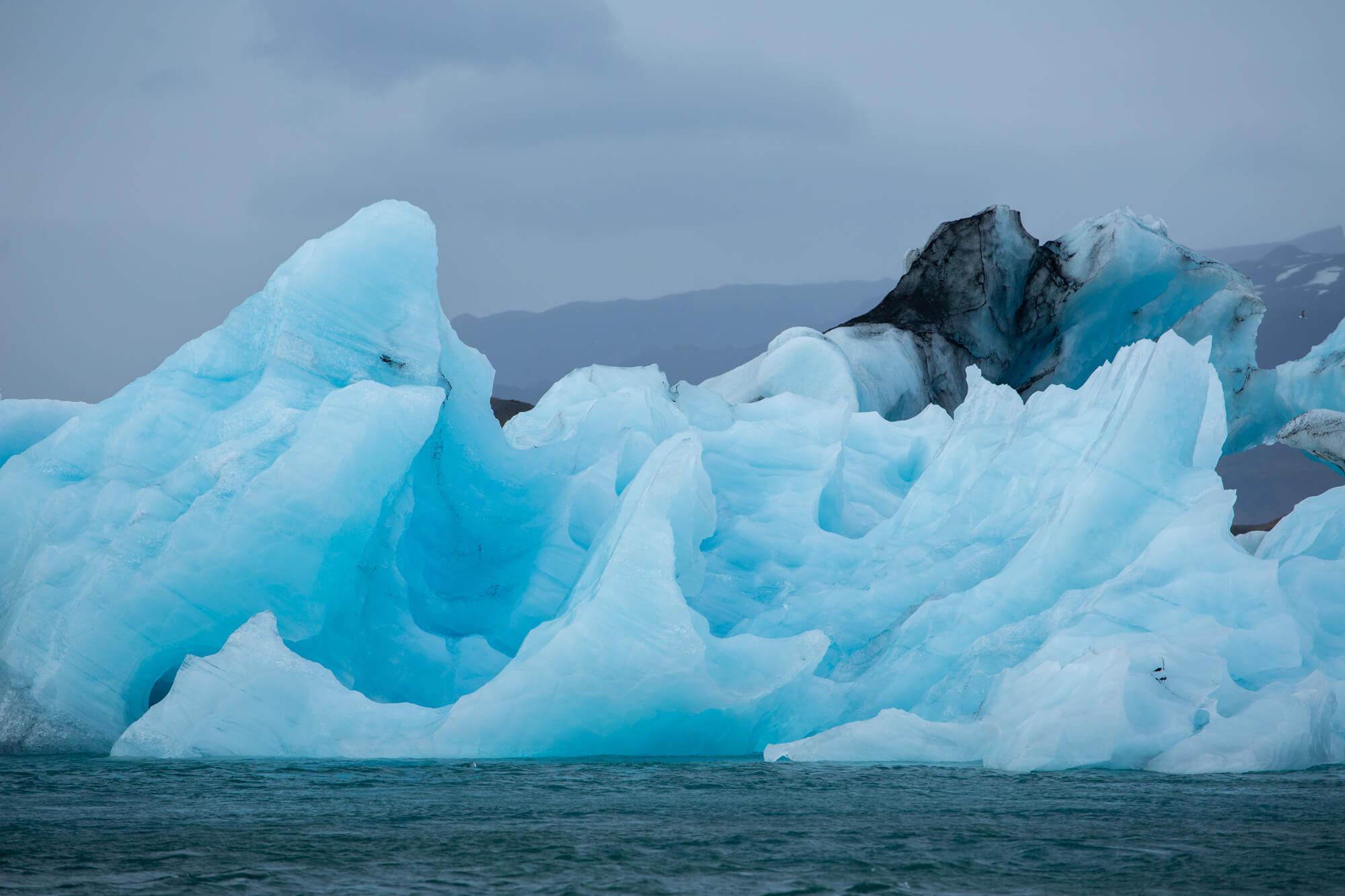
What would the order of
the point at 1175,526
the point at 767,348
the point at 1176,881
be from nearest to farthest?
the point at 1176,881 → the point at 1175,526 → the point at 767,348

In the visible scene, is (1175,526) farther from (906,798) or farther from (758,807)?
(758,807)

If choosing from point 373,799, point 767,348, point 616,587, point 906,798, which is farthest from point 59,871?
point 767,348

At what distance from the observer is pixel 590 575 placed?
5859 millimetres

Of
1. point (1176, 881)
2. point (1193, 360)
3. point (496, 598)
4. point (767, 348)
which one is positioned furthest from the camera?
point (767, 348)

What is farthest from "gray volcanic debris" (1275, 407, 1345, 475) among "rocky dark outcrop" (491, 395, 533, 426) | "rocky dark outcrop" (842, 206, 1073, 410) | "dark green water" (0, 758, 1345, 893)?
"rocky dark outcrop" (491, 395, 533, 426)

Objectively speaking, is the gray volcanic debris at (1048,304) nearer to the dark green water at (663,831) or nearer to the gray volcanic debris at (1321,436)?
the gray volcanic debris at (1321,436)

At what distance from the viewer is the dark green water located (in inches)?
98.0

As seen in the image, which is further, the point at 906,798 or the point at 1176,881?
the point at 906,798

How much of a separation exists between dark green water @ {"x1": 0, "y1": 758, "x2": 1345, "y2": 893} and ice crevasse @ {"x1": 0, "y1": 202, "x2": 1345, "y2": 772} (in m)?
0.54

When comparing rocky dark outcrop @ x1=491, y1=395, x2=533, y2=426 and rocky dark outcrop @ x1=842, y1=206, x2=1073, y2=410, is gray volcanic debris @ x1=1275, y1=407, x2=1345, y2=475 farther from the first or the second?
rocky dark outcrop @ x1=491, y1=395, x2=533, y2=426

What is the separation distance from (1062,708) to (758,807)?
1.77m

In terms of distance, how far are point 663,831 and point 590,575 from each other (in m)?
2.79

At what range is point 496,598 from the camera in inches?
278

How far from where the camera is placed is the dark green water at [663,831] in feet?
8.16
